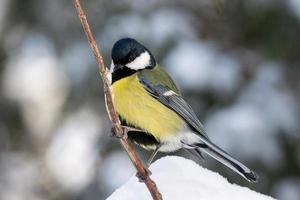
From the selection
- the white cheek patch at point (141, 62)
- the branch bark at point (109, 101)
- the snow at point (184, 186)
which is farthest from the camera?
the white cheek patch at point (141, 62)

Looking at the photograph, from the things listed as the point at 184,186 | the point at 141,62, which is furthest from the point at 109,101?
the point at 141,62

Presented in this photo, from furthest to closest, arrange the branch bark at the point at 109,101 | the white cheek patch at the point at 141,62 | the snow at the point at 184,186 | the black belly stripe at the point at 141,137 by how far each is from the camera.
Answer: the white cheek patch at the point at 141,62, the black belly stripe at the point at 141,137, the snow at the point at 184,186, the branch bark at the point at 109,101

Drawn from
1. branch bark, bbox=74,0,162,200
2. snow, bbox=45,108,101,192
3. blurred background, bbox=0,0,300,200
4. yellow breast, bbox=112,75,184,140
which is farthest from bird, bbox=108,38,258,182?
snow, bbox=45,108,101,192

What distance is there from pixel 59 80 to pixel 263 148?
1.52 metres

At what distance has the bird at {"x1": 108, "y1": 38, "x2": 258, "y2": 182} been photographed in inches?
99.6

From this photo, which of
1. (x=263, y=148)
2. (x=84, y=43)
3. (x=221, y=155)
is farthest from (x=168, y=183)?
(x=84, y=43)

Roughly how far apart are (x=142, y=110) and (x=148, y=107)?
54mm

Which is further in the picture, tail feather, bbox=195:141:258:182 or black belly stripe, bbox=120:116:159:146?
black belly stripe, bbox=120:116:159:146

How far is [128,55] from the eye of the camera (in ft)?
8.59

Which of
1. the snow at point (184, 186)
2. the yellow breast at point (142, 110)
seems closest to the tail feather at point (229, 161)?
the yellow breast at point (142, 110)

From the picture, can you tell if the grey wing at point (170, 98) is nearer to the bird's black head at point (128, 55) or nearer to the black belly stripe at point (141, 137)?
the bird's black head at point (128, 55)

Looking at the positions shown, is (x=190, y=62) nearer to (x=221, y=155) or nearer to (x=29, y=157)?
(x=29, y=157)

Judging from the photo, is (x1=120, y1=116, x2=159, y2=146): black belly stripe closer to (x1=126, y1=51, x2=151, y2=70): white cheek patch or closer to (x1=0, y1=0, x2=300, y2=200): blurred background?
(x1=126, y1=51, x2=151, y2=70): white cheek patch

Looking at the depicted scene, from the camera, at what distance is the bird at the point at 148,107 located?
2.53 m
